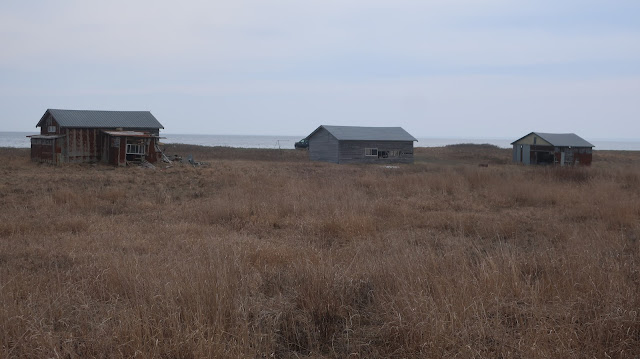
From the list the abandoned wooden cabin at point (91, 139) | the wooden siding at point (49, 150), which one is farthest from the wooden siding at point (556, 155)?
the wooden siding at point (49, 150)

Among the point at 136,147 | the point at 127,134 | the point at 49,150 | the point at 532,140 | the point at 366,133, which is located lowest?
the point at 49,150

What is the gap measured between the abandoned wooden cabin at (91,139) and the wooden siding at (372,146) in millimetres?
16187

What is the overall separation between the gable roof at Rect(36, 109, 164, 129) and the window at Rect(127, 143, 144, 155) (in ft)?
7.55

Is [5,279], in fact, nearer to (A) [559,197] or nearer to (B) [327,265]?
(B) [327,265]

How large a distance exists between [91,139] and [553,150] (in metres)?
36.9

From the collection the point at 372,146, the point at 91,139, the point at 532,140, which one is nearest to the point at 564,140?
the point at 532,140

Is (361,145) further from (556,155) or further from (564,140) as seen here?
(564,140)

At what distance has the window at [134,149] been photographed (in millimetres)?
35750

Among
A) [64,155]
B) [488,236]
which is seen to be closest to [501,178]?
[488,236]

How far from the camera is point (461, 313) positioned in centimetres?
522

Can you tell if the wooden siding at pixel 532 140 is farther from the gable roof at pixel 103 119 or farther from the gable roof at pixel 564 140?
the gable roof at pixel 103 119

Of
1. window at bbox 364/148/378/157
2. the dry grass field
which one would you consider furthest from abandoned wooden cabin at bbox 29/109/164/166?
the dry grass field

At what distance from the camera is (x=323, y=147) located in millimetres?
49562

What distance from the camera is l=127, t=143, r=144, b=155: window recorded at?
35750 mm
